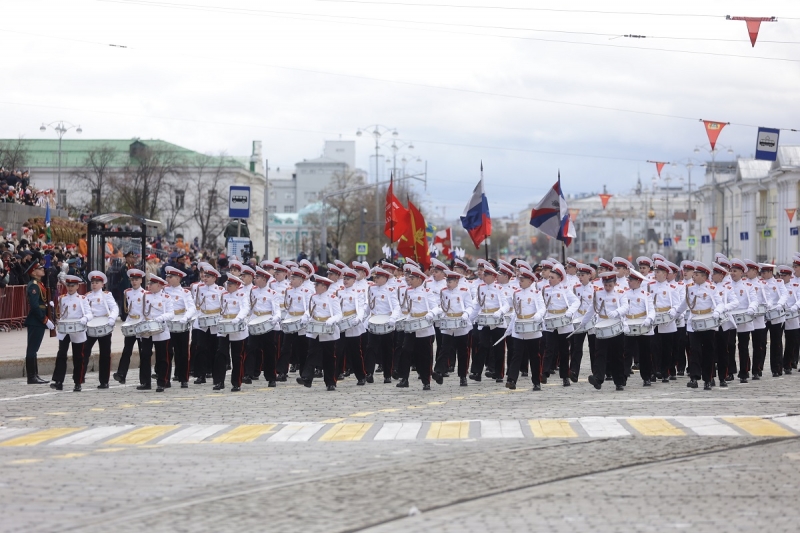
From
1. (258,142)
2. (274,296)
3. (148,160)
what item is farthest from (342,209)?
(274,296)

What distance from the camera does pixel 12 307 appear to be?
102ft

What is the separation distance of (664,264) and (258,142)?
119 m

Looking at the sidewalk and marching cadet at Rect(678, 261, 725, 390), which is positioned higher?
marching cadet at Rect(678, 261, 725, 390)

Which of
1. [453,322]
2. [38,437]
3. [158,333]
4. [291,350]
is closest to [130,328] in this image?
[158,333]

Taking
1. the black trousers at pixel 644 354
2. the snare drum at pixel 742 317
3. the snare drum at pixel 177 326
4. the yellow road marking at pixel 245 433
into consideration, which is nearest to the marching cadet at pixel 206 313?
the snare drum at pixel 177 326

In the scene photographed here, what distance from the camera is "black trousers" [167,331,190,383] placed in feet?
67.7

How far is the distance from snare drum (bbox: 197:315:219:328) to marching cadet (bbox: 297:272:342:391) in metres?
1.62

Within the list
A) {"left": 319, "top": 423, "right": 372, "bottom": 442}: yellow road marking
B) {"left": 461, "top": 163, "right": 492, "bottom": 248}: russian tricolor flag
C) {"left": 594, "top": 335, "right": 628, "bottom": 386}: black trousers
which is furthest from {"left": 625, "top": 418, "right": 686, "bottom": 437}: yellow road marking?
{"left": 461, "top": 163, "right": 492, "bottom": 248}: russian tricolor flag

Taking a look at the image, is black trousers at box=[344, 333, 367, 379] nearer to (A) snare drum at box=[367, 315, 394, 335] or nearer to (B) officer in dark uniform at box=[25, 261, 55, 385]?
(A) snare drum at box=[367, 315, 394, 335]

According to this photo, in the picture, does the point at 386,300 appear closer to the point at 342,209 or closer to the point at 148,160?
the point at 148,160

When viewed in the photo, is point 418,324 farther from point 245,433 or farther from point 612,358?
point 245,433

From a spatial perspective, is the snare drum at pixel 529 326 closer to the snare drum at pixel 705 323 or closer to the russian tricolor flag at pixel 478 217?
the snare drum at pixel 705 323

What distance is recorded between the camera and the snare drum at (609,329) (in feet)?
64.0

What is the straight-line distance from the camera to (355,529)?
28.1ft
